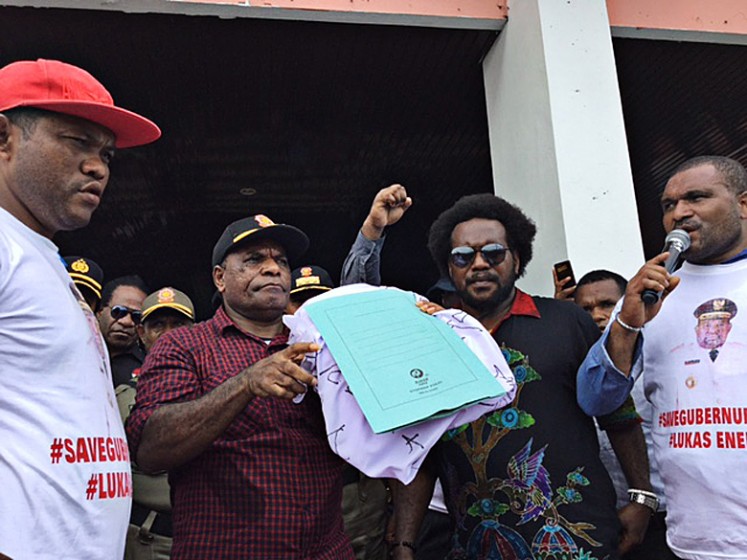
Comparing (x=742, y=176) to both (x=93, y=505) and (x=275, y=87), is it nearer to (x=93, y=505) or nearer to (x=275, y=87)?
(x=93, y=505)

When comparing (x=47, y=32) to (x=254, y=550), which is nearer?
(x=254, y=550)

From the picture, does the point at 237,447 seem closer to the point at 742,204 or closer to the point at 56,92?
the point at 56,92

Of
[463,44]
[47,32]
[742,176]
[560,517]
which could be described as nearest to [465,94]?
[463,44]

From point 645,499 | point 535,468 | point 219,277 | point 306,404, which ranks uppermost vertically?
point 219,277

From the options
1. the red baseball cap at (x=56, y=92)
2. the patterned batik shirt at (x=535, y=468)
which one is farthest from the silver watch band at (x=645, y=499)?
the red baseball cap at (x=56, y=92)

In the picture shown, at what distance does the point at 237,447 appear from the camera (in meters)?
2.02

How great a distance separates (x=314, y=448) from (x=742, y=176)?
1.64 m

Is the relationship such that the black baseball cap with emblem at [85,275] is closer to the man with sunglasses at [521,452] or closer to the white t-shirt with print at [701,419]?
the man with sunglasses at [521,452]

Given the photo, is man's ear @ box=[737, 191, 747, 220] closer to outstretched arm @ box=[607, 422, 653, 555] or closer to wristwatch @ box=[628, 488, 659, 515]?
outstretched arm @ box=[607, 422, 653, 555]

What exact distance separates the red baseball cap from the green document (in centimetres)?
77

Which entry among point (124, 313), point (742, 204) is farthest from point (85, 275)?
point (742, 204)

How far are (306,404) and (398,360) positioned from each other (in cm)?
43

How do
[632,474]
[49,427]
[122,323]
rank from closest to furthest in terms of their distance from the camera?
[49,427], [632,474], [122,323]

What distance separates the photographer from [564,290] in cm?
337
